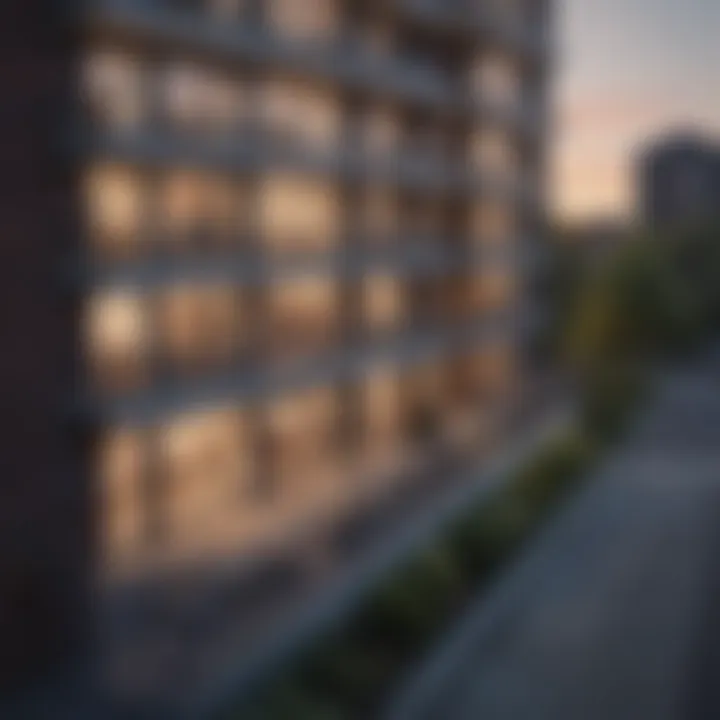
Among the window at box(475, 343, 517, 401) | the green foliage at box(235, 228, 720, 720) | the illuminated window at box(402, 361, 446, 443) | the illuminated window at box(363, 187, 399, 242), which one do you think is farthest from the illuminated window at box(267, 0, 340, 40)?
the window at box(475, 343, 517, 401)

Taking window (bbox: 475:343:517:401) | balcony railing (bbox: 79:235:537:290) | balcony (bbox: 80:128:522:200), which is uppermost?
balcony (bbox: 80:128:522:200)

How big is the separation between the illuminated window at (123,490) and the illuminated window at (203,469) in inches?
4.9

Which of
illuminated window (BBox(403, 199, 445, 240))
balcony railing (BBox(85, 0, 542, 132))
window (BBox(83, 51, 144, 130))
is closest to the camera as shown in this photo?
window (BBox(83, 51, 144, 130))

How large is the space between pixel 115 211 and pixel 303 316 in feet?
5.43

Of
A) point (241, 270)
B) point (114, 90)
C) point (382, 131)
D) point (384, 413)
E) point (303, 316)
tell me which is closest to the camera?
point (114, 90)

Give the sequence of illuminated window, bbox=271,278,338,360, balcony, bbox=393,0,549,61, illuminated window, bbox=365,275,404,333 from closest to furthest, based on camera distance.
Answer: illuminated window, bbox=271,278,338,360 → balcony, bbox=393,0,549,61 → illuminated window, bbox=365,275,404,333

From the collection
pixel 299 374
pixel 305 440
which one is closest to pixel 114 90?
pixel 299 374

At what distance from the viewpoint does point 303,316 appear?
492 cm

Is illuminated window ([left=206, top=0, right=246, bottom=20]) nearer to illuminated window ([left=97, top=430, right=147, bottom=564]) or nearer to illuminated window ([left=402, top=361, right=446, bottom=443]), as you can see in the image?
illuminated window ([left=97, top=430, right=147, bottom=564])

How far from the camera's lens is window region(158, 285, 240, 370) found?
386 centimetres

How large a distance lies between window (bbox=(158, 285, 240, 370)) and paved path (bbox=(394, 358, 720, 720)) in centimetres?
114

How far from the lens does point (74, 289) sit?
3.01 meters

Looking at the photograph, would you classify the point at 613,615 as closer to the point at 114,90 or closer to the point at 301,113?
the point at 114,90

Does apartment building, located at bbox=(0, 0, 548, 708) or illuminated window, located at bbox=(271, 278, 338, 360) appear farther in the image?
illuminated window, located at bbox=(271, 278, 338, 360)
